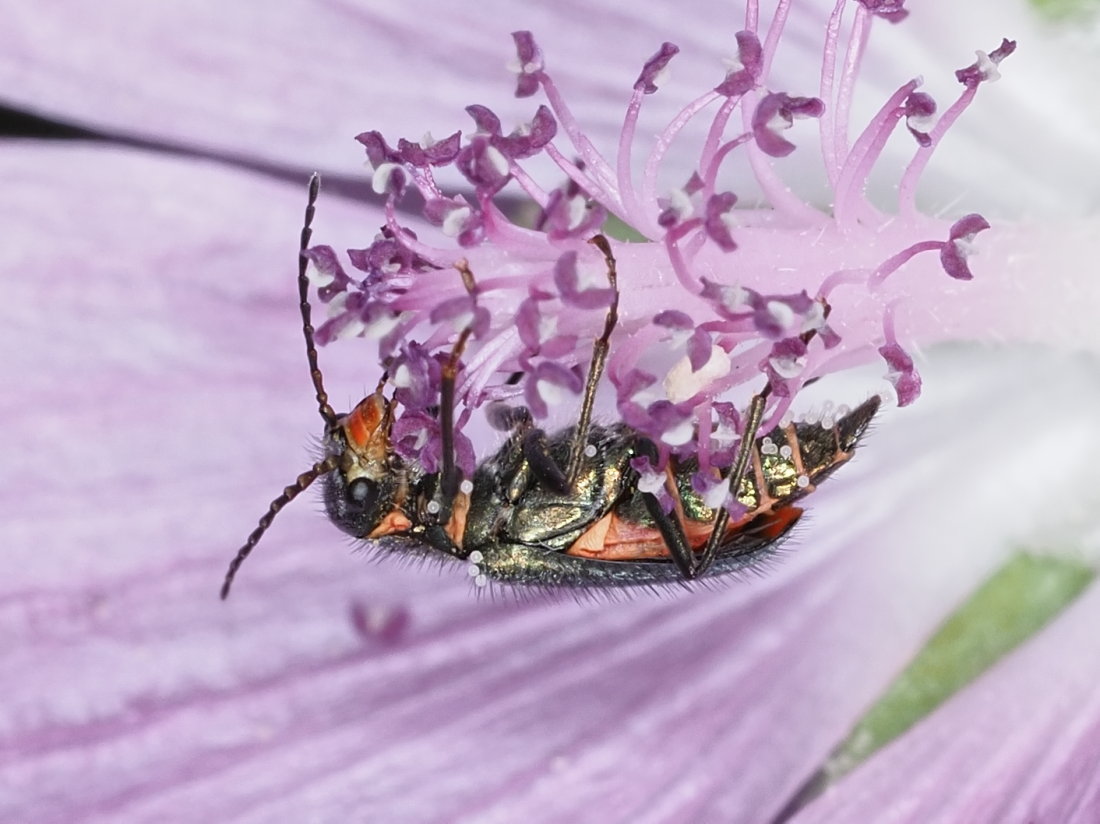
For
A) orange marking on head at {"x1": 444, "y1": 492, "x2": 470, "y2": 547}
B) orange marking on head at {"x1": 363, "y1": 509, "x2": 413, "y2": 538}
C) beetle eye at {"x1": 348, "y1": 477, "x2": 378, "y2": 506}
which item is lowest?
orange marking on head at {"x1": 363, "y1": 509, "x2": 413, "y2": 538}

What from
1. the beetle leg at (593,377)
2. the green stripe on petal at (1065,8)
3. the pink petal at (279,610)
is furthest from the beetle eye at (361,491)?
the green stripe on petal at (1065,8)

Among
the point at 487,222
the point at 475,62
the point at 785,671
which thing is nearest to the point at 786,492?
the point at 487,222

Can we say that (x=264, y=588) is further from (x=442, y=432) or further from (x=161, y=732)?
(x=442, y=432)

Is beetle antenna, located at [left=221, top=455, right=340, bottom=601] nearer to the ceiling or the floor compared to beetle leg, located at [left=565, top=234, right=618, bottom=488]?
nearer to the floor

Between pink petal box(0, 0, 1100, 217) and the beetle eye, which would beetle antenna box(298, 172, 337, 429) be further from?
pink petal box(0, 0, 1100, 217)

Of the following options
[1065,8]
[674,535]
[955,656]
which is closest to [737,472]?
[674,535]

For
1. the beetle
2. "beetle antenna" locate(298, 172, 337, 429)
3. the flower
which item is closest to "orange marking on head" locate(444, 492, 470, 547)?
the beetle

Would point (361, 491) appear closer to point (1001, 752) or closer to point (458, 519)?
point (458, 519)

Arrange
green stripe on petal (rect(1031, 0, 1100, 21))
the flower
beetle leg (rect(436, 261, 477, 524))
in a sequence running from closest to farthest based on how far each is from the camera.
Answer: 1. beetle leg (rect(436, 261, 477, 524))
2. the flower
3. green stripe on petal (rect(1031, 0, 1100, 21))

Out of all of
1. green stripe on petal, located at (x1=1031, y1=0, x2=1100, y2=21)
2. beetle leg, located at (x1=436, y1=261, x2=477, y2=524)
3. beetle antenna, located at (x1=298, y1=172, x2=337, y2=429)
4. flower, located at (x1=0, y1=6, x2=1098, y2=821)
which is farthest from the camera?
green stripe on petal, located at (x1=1031, y1=0, x2=1100, y2=21)
